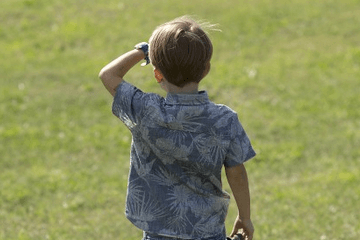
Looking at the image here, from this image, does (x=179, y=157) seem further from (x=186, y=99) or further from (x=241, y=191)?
(x=241, y=191)

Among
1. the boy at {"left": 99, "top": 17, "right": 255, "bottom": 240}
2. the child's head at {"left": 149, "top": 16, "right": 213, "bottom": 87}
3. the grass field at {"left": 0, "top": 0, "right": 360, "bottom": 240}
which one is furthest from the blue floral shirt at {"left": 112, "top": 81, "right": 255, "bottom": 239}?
the grass field at {"left": 0, "top": 0, "right": 360, "bottom": 240}

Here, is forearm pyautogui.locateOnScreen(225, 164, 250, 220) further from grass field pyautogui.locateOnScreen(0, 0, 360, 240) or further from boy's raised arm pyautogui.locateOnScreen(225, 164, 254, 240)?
grass field pyautogui.locateOnScreen(0, 0, 360, 240)

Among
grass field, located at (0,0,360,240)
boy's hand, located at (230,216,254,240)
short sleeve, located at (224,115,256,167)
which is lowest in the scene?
grass field, located at (0,0,360,240)

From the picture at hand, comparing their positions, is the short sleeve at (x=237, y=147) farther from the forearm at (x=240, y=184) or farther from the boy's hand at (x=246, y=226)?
the boy's hand at (x=246, y=226)

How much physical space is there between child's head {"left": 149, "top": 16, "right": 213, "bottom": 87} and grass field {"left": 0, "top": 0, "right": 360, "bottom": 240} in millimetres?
3784

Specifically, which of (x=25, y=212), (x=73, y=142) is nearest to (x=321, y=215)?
(x=25, y=212)

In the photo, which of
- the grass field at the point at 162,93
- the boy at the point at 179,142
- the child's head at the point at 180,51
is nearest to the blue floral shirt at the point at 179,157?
the boy at the point at 179,142

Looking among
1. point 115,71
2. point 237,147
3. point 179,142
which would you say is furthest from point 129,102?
point 237,147

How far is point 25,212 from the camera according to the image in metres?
7.56

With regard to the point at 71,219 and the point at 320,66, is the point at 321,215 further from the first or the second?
the point at 320,66

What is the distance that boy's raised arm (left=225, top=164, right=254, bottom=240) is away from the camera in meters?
3.52

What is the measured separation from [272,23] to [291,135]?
4617 millimetres

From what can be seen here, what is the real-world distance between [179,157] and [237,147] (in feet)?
0.90

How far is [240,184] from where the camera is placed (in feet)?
11.6
